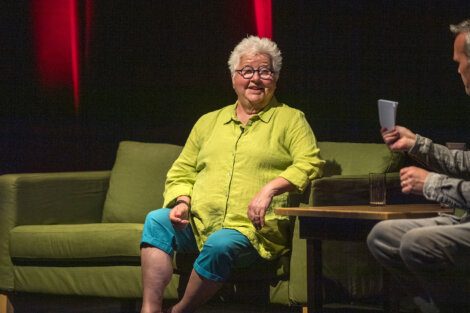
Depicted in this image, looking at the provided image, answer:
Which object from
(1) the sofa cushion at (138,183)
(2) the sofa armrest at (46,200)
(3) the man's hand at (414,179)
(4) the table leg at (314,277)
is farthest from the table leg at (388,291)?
(2) the sofa armrest at (46,200)

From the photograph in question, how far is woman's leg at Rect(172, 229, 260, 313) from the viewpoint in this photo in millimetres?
4051

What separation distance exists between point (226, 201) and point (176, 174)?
14.2 inches

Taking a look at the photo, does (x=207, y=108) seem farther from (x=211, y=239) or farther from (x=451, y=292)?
(x=451, y=292)

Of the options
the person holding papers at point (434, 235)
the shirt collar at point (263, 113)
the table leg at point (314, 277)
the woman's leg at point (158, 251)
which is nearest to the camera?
the person holding papers at point (434, 235)

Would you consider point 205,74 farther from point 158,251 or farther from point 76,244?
point 158,251

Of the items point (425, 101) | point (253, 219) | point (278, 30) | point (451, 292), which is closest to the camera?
point (451, 292)

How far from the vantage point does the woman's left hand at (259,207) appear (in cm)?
408

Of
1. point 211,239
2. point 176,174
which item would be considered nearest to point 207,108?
point 176,174

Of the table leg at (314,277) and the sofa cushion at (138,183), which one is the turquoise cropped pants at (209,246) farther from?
the sofa cushion at (138,183)

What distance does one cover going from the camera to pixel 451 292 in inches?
131

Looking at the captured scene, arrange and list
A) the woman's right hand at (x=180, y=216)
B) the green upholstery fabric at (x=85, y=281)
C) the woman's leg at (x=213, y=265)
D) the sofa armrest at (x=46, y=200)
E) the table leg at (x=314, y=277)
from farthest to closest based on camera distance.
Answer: the sofa armrest at (x=46, y=200)
the green upholstery fabric at (x=85, y=281)
the woman's right hand at (x=180, y=216)
the woman's leg at (x=213, y=265)
the table leg at (x=314, y=277)

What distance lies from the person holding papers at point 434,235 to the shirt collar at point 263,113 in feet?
3.27

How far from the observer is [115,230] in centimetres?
459

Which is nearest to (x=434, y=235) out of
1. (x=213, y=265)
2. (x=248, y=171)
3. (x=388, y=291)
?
(x=388, y=291)
